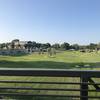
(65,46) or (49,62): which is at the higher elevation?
(65,46)

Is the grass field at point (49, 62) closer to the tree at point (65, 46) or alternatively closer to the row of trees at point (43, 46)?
the row of trees at point (43, 46)

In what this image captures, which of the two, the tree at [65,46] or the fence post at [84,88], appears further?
the tree at [65,46]

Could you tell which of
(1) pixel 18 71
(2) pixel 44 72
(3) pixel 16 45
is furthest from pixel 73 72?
(3) pixel 16 45

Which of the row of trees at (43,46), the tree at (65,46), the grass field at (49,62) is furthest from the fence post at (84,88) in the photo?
the tree at (65,46)

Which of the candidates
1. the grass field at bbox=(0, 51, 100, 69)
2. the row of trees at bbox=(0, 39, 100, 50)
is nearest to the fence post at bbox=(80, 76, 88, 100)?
the grass field at bbox=(0, 51, 100, 69)

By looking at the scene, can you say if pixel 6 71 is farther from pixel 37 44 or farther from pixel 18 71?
pixel 37 44

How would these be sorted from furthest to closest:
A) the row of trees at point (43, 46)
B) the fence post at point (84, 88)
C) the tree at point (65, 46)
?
the tree at point (65, 46), the row of trees at point (43, 46), the fence post at point (84, 88)

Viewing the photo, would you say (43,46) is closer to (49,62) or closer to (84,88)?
(49,62)

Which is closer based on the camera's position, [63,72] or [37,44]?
[63,72]

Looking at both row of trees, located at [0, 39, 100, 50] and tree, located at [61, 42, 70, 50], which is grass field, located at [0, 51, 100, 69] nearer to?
row of trees, located at [0, 39, 100, 50]

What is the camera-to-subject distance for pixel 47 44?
174 m

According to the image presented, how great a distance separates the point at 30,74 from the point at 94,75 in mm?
937

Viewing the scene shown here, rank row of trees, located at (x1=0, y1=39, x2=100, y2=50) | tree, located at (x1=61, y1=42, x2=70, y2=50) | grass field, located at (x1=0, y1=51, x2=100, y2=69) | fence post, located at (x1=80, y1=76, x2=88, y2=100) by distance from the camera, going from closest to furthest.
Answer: fence post, located at (x1=80, y1=76, x2=88, y2=100) → grass field, located at (x1=0, y1=51, x2=100, y2=69) → row of trees, located at (x1=0, y1=39, x2=100, y2=50) → tree, located at (x1=61, y1=42, x2=70, y2=50)

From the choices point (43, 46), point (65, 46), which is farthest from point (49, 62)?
point (65, 46)
